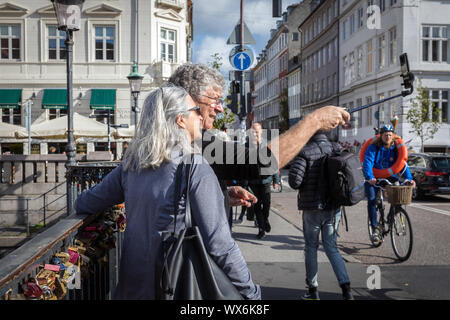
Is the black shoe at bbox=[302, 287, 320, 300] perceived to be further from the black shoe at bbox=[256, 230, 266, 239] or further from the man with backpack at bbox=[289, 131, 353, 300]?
the black shoe at bbox=[256, 230, 266, 239]

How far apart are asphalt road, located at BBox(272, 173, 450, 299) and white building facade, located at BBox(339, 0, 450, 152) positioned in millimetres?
14225

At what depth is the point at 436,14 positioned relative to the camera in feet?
87.5

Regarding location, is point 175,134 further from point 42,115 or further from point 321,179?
point 42,115

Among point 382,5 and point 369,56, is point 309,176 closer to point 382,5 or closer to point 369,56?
point 382,5

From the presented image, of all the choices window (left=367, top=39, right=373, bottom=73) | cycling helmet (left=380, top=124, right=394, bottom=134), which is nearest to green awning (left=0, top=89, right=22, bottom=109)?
cycling helmet (left=380, top=124, right=394, bottom=134)

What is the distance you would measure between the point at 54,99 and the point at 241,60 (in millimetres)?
17051

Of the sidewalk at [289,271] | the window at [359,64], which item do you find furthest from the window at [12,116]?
the window at [359,64]

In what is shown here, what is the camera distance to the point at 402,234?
6.35 metres

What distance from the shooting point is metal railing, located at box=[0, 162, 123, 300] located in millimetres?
1616

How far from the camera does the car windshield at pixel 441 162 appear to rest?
14617 millimetres

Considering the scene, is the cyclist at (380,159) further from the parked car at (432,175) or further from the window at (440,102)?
the window at (440,102)

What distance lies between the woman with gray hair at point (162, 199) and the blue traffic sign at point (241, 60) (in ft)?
31.1

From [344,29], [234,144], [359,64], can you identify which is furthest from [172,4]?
[234,144]
